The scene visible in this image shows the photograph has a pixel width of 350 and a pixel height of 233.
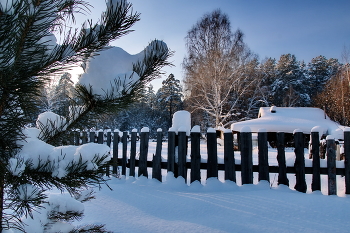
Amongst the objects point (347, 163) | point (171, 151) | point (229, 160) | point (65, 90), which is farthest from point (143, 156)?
point (347, 163)

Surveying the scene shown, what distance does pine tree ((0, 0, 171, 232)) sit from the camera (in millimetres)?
1109

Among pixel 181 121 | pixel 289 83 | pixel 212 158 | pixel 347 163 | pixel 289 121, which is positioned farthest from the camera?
pixel 289 83

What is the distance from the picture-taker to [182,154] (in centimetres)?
434

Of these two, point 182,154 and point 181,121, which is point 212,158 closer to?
point 182,154

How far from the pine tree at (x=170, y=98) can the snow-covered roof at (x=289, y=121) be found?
71.4ft

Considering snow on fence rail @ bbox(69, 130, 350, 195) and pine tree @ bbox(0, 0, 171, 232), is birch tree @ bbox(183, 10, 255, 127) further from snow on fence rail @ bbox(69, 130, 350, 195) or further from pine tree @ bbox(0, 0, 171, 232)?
pine tree @ bbox(0, 0, 171, 232)

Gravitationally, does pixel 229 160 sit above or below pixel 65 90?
below

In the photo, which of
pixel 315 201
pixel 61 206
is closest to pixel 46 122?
pixel 61 206

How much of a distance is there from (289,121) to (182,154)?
44.8 feet

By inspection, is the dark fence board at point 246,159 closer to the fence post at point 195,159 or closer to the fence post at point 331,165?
the fence post at point 195,159

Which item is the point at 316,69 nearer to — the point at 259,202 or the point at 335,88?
the point at 335,88

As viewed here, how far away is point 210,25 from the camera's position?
1686 cm

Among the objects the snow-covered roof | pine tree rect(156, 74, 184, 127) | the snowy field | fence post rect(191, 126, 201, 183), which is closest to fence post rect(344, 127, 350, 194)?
the snowy field

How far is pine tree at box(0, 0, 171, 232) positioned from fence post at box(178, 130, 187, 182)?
113 inches
